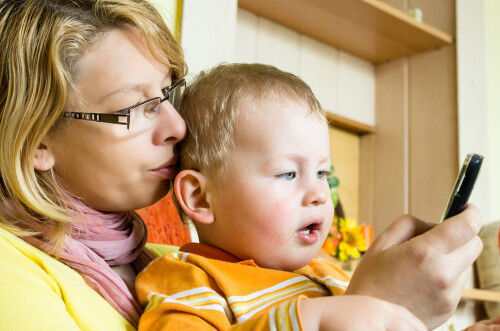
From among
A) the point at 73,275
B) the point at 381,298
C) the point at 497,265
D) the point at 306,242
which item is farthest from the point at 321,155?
the point at 497,265

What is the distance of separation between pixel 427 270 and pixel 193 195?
41 cm

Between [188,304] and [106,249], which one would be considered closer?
[188,304]

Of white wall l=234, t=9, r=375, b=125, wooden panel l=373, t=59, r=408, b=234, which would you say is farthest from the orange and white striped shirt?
wooden panel l=373, t=59, r=408, b=234

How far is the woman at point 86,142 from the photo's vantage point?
2.75ft

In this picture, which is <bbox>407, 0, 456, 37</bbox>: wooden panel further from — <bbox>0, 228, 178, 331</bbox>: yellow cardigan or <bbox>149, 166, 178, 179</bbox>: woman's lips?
<bbox>0, 228, 178, 331</bbox>: yellow cardigan

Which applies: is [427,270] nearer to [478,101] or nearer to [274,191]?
[274,191]

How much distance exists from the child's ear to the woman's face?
0.12 feet

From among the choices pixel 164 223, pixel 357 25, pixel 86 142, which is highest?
pixel 357 25

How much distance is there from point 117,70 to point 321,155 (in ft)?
1.10

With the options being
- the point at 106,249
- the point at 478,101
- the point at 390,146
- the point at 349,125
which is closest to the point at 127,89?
the point at 106,249

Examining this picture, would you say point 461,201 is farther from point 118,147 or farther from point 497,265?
point 497,265

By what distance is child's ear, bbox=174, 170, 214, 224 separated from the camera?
939mm

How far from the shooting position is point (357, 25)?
2.51 metres

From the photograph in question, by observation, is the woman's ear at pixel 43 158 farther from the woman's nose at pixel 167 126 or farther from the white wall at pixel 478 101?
the white wall at pixel 478 101
